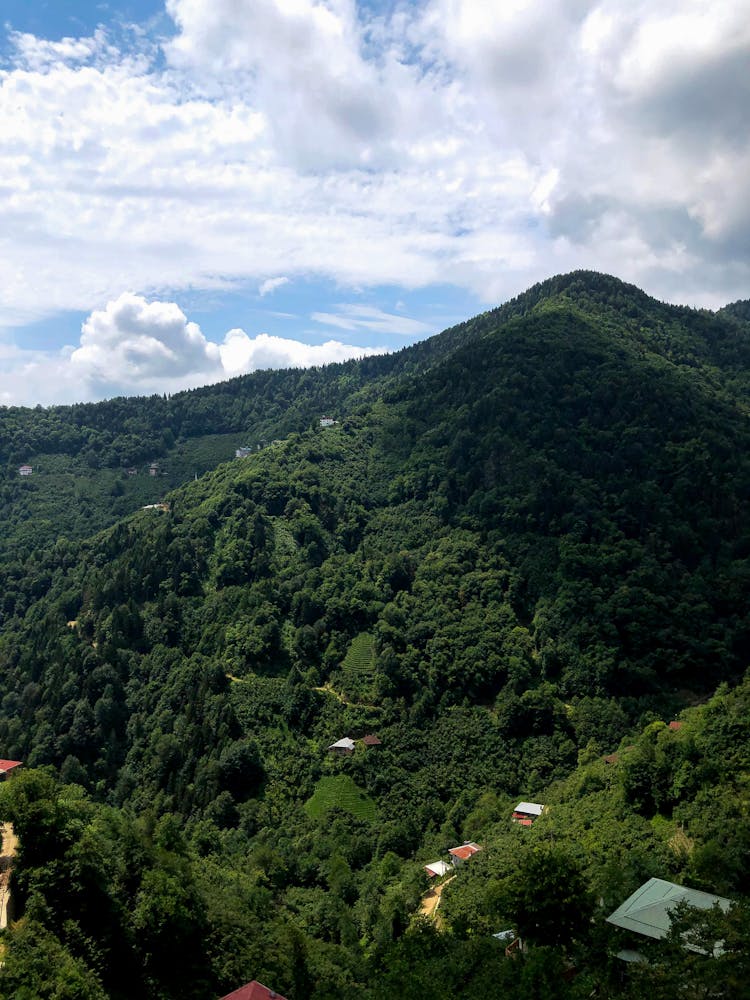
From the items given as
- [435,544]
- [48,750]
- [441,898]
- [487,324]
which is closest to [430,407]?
[435,544]

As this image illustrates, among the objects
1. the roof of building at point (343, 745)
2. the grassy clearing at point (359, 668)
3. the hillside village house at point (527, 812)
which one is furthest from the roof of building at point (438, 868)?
the grassy clearing at point (359, 668)

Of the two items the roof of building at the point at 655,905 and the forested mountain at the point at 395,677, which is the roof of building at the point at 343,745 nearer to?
the forested mountain at the point at 395,677

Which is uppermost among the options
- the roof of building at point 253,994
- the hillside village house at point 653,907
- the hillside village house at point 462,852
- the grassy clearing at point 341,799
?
the hillside village house at point 653,907

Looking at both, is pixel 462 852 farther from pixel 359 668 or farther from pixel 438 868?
pixel 359 668

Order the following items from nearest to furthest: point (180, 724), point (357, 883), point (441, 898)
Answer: point (441, 898) < point (357, 883) < point (180, 724)

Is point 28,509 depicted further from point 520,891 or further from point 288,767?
point 520,891

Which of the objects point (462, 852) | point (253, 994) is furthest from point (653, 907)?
point (462, 852)

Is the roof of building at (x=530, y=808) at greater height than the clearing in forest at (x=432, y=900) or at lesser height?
greater

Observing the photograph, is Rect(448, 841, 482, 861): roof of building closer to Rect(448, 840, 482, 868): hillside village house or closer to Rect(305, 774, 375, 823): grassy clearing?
Rect(448, 840, 482, 868): hillside village house
